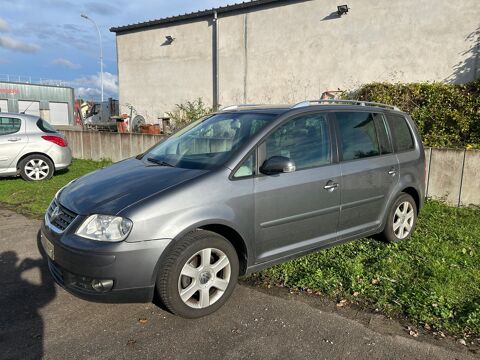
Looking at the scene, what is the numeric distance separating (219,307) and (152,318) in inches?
21.0

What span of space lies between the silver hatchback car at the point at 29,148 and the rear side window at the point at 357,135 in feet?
22.8

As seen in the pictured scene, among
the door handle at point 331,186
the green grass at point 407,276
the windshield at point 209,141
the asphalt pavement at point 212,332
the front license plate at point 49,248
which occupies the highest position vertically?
the windshield at point 209,141

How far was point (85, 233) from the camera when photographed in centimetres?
279

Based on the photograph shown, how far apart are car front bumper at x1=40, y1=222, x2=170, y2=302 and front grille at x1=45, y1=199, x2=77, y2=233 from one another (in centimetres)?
13

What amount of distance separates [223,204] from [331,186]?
1180mm

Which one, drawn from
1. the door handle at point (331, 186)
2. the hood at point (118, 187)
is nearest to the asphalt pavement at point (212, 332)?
the hood at point (118, 187)

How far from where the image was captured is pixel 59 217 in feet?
10.2

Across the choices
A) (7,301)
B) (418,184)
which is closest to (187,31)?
(418,184)

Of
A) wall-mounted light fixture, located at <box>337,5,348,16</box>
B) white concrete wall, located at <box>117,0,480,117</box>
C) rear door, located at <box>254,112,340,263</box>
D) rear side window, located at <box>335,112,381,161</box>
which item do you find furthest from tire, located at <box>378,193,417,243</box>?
wall-mounted light fixture, located at <box>337,5,348,16</box>

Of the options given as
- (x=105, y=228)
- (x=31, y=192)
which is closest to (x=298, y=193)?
(x=105, y=228)

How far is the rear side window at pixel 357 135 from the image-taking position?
3.89m

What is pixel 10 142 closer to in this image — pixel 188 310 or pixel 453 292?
pixel 188 310

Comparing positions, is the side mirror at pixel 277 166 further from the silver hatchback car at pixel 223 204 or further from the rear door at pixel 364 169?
the rear door at pixel 364 169

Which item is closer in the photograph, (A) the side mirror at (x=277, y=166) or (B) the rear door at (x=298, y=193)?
(A) the side mirror at (x=277, y=166)
